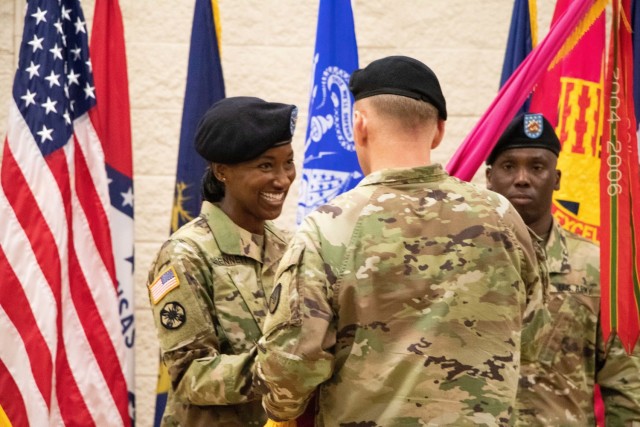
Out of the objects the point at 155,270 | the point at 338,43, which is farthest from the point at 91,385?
the point at 338,43

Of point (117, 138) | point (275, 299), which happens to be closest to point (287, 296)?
point (275, 299)

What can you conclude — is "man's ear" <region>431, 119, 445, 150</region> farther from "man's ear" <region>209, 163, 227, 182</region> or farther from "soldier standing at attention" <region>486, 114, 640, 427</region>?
"soldier standing at attention" <region>486, 114, 640, 427</region>

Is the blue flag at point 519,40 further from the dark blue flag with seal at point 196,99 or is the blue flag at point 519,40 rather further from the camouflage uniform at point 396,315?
the camouflage uniform at point 396,315

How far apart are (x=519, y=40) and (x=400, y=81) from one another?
2120 millimetres

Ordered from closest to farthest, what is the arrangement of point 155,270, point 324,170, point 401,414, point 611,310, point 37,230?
point 401,414 → point 155,270 → point 611,310 → point 37,230 → point 324,170

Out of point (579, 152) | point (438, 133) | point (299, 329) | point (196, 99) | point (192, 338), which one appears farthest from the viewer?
point (196, 99)

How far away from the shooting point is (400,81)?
6.81 feet

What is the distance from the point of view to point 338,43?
392cm

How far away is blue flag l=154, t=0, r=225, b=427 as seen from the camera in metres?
3.90

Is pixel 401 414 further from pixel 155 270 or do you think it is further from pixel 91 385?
pixel 91 385

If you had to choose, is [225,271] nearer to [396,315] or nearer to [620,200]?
[396,315]

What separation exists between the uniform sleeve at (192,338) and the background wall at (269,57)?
2.28 meters

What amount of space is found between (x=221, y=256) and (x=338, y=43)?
152 centimetres

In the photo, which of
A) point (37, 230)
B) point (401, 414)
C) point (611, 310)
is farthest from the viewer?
point (37, 230)
